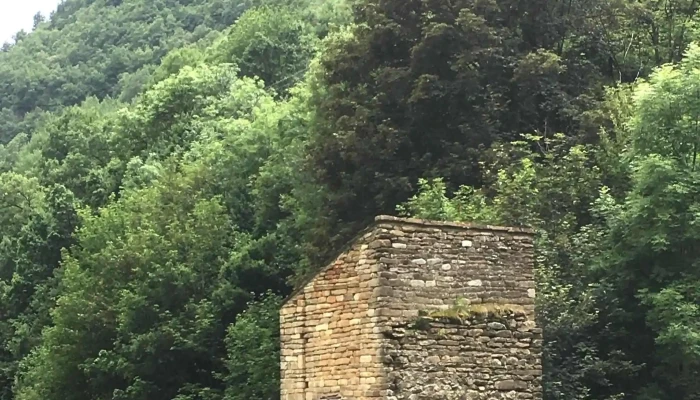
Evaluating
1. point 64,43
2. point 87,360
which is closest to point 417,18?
point 87,360

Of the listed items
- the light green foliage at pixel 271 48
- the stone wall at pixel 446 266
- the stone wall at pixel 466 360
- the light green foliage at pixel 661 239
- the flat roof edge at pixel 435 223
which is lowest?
the stone wall at pixel 466 360

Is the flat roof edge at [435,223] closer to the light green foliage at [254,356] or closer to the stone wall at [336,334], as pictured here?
the stone wall at [336,334]

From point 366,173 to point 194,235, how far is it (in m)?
7.95

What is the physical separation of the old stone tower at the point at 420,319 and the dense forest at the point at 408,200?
723 centimetres

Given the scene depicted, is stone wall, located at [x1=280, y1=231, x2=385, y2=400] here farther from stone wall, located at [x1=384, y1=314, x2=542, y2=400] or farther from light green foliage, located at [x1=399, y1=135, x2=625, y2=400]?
light green foliage, located at [x1=399, y1=135, x2=625, y2=400]

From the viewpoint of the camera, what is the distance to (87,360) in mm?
33875

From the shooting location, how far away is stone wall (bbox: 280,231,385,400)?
12945mm

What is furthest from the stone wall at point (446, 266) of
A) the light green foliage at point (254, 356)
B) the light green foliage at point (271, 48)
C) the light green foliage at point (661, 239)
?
the light green foliage at point (271, 48)

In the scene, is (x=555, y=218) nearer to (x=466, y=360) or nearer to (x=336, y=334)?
(x=466, y=360)

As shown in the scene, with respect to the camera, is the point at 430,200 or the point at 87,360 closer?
the point at 430,200

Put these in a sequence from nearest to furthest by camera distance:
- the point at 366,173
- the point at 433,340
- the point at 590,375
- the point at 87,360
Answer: the point at 433,340 → the point at 590,375 → the point at 366,173 → the point at 87,360

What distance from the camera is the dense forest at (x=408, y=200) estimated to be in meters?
21.9

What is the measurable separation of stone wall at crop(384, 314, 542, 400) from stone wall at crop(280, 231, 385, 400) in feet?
0.87

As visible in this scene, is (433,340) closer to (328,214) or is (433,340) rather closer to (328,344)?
(328,344)
